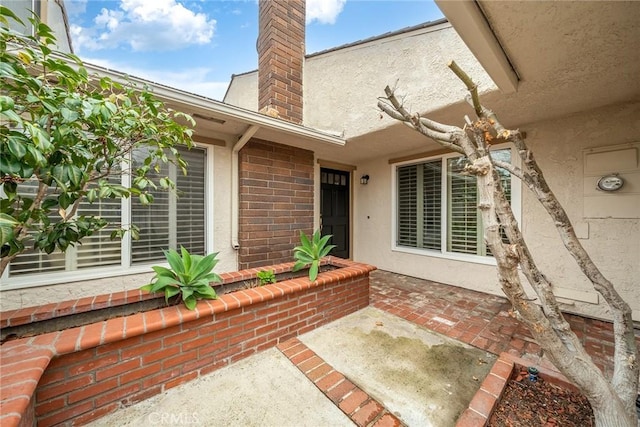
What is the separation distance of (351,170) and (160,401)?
522 centimetres

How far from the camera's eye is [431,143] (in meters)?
4.55

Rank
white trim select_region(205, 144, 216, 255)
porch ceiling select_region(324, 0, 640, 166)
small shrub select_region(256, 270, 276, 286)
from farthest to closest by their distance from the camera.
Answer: white trim select_region(205, 144, 216, 255) → small shrub select_region(256, 270, 276, 286) → porch ceiling select_region(324, 0, 640, 166)

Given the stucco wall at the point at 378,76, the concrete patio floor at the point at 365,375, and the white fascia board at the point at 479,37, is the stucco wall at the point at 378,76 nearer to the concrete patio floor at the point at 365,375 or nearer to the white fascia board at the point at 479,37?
the white fascia board at the point at 479,37

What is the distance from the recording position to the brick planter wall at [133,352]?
4.66 feet

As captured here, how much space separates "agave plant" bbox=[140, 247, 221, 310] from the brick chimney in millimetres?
2703

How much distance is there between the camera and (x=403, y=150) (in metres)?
4.99

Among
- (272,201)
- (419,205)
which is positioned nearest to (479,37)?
(272,201)

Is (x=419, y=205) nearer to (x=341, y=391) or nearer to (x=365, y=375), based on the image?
(x=365, y=375)

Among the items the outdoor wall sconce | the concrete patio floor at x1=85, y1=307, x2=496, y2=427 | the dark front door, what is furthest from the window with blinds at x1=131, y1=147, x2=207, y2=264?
the outdoor wall sconce

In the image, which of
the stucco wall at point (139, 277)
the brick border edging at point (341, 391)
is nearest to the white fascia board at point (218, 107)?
the stucco wall at point (139, 277)

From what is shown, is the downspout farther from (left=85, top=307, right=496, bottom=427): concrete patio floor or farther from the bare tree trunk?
the bare tree trunk

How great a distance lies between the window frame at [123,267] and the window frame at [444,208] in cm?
363

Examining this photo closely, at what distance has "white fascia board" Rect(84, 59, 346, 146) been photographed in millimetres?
2238

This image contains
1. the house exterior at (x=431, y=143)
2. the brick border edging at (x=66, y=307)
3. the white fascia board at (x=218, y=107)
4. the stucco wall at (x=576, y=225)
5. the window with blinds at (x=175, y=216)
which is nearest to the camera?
the brick border edging at (x=66, y=307)
